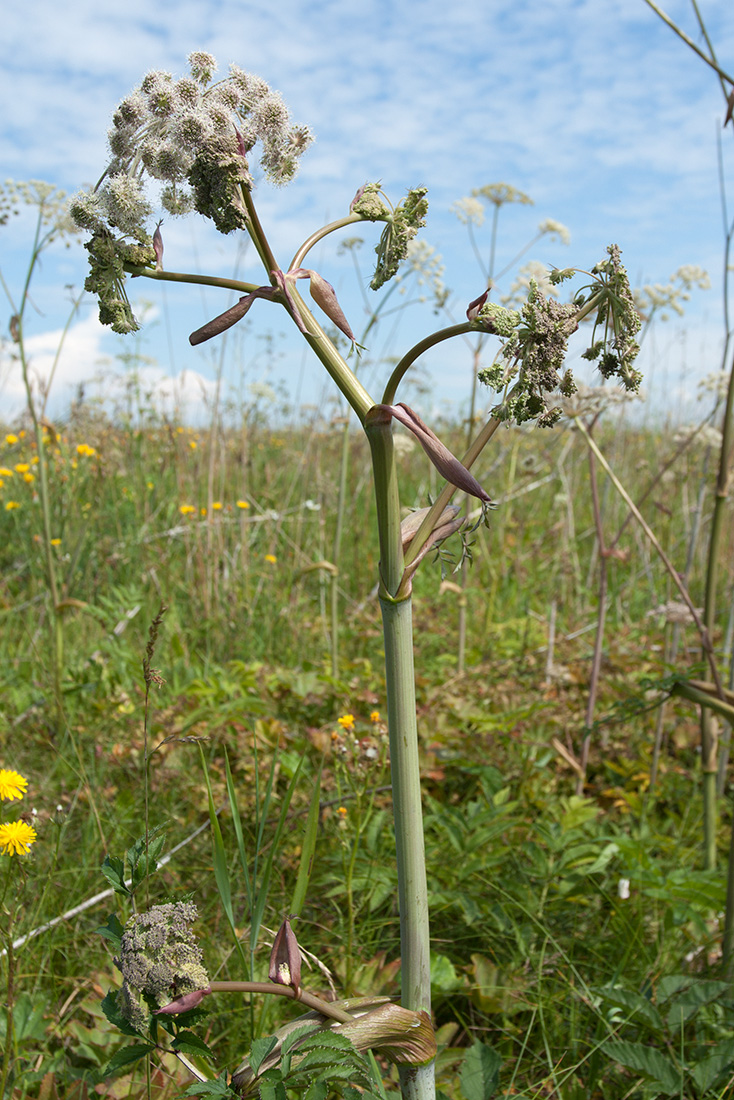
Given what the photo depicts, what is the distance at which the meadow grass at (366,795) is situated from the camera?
1.43 meters

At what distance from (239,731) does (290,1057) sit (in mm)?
1583

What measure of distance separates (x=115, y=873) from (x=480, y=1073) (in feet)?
2.24

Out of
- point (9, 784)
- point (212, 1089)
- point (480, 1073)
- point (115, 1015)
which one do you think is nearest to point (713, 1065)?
point (480, 1073)

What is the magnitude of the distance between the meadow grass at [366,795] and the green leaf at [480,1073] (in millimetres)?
13

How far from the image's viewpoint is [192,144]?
2.64ft

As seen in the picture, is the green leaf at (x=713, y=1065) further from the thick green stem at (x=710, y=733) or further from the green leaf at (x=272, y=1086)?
the green leaf at (x=272, y=1086)

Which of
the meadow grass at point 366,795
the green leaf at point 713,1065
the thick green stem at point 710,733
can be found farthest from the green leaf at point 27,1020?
the thick green stem at point 710,733

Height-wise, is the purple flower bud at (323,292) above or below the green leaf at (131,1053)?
above

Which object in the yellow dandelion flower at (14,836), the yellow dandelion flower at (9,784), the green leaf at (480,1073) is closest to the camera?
the green leaf at (480,1073)

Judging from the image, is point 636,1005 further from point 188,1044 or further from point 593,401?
point 593,401

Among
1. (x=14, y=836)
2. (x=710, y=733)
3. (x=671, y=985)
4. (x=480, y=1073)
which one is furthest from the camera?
(x=710, y=733)

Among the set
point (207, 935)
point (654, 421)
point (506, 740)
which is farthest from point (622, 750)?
point (654, 421)

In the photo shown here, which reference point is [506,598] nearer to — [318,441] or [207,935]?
A: [318,441]

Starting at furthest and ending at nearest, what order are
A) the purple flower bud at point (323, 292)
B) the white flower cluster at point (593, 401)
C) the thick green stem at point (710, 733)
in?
the white flower cluster at point (593, 401), the thick green stem at point (710, 733), the purple flower bud at point (323, 292)
